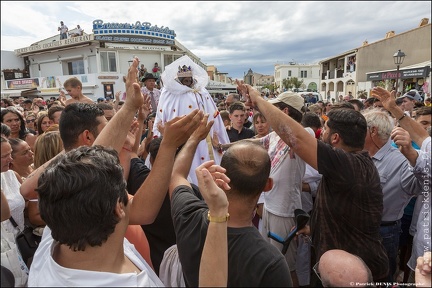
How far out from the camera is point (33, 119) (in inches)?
251

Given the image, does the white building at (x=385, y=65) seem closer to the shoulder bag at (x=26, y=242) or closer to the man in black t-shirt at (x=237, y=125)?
the man in black t-shirt at (x=237, y=125)

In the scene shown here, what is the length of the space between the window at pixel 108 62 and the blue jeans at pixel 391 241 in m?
28.8

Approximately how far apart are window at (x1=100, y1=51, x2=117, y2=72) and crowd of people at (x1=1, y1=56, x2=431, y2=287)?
88.2 feet


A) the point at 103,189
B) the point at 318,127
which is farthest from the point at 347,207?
the point at 318,127

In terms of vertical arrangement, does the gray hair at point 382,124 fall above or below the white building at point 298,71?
below

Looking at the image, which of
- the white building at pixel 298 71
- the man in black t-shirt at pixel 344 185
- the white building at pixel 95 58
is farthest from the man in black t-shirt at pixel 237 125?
the white building at pixel 298 71

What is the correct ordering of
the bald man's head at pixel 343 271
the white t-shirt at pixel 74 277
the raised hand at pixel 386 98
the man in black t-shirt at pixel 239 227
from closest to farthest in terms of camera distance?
the white t-shirt at pixel 74 277 < the man in black t-shirt at pixel 239 227 < the bald man's head at pixel 343 271 < the raised hand at pixel 386 98

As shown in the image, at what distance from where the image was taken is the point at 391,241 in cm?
244

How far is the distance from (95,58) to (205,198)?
2989cm

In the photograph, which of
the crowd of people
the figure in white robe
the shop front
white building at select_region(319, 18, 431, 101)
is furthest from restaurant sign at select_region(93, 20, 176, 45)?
the crowd of people

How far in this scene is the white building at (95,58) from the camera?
2702cm

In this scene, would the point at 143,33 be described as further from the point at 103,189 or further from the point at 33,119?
the point at 103,189

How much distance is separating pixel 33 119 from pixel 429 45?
2371 cm

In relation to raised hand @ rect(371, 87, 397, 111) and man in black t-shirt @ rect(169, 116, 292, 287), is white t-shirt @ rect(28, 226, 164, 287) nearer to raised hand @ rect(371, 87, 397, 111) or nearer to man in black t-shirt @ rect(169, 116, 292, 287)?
man in black t-shirt @ rect(169, 116, 292, 287)
